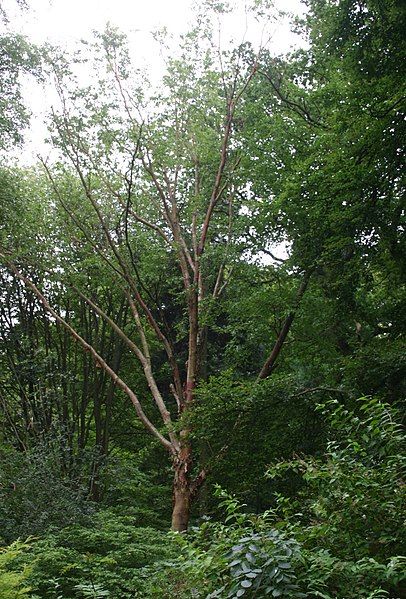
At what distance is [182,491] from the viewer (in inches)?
339

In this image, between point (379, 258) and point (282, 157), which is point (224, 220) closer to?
point (282, 157)

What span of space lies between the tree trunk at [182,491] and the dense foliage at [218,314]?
0.03m

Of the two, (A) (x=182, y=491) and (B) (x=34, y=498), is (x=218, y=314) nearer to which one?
(A) (x=182, y=491)

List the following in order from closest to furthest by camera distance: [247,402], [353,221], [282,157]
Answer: [353,221]
[247,402]
[282,157]

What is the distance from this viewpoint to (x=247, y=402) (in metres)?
7.61

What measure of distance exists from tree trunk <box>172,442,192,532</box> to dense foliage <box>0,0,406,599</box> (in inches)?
1.4

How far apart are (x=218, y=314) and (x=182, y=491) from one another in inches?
119

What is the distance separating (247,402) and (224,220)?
4.64 metres

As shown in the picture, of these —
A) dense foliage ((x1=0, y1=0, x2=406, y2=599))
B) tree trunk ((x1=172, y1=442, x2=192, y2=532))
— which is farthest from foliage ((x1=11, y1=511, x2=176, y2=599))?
tree trunk ((x1=172, y1=442, x2=192, y2=532))

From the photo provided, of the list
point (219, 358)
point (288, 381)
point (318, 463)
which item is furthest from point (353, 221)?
point (219, 358)

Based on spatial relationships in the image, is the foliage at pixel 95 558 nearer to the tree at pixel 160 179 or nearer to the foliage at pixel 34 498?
the foliage at pixel 34 498

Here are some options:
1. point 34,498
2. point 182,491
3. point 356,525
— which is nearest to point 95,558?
point 182,491

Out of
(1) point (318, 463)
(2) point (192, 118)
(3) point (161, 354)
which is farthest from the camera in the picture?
(3) point (161, 354)

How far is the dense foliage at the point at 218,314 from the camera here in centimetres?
391
